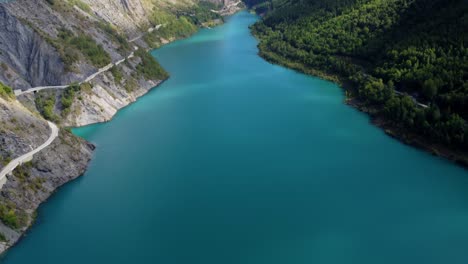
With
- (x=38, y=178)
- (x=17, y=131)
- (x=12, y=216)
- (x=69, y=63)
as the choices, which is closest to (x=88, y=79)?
(x=69, y=63)

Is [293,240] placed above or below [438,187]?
above

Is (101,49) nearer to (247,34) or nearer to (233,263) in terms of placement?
(233,263)

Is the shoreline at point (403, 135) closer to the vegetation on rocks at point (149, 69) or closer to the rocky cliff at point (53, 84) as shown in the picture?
the vegetation on rocks at point (149, 69)

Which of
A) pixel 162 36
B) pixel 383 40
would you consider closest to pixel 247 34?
pixel 162 36

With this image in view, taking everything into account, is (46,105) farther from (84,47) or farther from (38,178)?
(38,178)

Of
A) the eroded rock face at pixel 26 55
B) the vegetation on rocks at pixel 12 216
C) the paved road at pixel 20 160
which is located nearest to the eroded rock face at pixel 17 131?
the paved road at pixel 20 160

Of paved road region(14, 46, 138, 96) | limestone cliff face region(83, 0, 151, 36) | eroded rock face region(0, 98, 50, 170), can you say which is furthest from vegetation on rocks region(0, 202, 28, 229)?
limestone cliff face region(83, 0, 151, 36)
